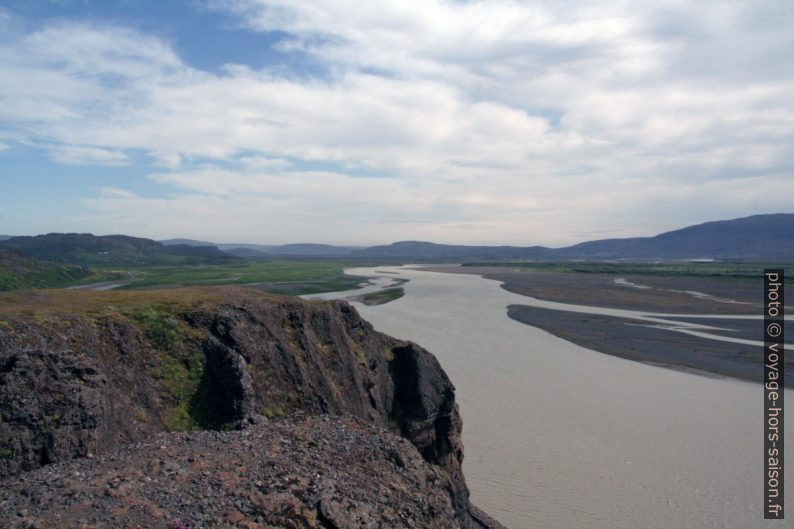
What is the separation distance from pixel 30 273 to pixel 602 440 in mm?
108689

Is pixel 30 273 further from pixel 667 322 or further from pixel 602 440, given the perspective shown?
pixel 667 322

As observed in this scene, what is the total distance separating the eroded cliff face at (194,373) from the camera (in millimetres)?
13227

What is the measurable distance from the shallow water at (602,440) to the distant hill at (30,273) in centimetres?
7935

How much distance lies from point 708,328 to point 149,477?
230 ft

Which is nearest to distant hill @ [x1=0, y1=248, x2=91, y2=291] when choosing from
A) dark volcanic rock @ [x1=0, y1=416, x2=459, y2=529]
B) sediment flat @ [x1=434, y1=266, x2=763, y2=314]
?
sediment flat @ [x1=434, y1=266, x2=763, y2=314]

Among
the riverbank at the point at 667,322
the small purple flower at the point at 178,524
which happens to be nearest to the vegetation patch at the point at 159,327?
the small purple flower at the point at 178,524

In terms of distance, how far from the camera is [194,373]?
701 inches

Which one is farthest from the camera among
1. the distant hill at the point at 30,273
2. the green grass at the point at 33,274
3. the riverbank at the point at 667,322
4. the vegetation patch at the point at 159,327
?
the distant hill at the point at 30,273

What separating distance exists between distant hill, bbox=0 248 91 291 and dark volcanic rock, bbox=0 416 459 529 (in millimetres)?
92618

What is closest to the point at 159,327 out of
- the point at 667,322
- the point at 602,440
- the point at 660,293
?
the point at 602,440

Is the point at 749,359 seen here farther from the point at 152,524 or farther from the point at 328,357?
the point at 152,524

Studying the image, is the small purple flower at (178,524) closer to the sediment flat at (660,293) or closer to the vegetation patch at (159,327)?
the vegetation patch at (159,327)

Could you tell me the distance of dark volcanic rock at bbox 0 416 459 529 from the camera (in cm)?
1057

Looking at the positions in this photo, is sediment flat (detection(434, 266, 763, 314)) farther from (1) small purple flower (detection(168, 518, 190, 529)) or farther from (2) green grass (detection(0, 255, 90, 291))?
(2) green grass (detection(0, 255, 90, 291))
